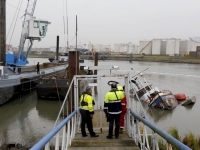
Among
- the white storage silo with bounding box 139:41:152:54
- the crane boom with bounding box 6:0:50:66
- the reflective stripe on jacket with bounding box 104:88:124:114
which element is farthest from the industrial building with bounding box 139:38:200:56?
the reflective stripe on jacket with bounding box 104:88:124:114

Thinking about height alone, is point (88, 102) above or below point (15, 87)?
above

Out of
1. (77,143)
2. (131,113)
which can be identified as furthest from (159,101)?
(77,143)

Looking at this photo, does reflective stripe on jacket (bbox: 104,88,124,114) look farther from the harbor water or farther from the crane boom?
the crane boom

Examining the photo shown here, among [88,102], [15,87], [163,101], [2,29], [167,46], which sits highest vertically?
[167,46]

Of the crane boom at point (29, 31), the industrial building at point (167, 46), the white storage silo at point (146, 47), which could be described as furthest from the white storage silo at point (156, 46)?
the crane boom at point (29, 31)

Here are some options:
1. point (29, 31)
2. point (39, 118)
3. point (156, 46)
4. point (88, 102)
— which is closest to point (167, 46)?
point (156, 46)

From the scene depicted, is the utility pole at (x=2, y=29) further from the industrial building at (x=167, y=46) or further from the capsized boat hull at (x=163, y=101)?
the industrial building at (x=167, y=46)

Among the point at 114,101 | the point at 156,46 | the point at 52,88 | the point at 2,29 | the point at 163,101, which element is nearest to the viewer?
the point at 114,101

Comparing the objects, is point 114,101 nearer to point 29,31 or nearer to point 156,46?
point 29,31

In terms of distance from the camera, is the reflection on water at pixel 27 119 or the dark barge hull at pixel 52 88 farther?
the dark barge hull at pixel 52 88

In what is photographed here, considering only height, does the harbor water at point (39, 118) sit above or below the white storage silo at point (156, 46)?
below

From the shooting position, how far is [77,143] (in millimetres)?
5840

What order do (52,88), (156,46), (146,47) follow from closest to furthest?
(52,88) < (156,46) < (146,47)

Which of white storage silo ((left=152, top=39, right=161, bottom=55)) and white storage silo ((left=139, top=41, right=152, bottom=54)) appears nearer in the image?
white storage silo ((left=152, top=39, right=161, bottom=55))
